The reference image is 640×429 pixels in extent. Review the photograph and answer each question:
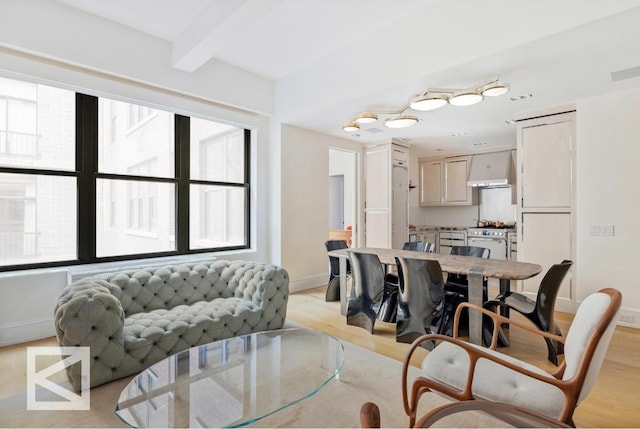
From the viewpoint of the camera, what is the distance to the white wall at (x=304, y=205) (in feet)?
16.5

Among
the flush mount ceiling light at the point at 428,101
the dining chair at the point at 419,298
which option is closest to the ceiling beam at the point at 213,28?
the flush mount ceiling light at the point at 428,101

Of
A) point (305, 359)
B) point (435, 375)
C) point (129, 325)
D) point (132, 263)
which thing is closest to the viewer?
point (435, 375)

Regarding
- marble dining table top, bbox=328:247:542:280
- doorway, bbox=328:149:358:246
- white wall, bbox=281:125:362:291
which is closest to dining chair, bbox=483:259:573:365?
marble dining table top, bbox=328:247:542:280

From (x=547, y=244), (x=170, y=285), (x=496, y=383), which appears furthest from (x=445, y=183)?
(x=496, y=383)

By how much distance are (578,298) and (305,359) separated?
370 centimetres

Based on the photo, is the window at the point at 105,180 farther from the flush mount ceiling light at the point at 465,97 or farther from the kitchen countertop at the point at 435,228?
the kitchen countertop at the point at 435,228

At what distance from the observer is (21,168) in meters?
3.12

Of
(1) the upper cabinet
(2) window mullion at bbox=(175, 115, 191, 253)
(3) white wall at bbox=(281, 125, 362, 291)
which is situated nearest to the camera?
(2) window mullion at bbox=(175, 115, 191, 253)

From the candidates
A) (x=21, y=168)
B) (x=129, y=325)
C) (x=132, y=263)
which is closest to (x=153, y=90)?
(x=21, y=168)

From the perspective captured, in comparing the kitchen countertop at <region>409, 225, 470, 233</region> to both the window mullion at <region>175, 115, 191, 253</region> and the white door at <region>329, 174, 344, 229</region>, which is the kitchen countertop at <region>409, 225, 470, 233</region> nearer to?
the white door at <region>329, 174, 344, 229</region>

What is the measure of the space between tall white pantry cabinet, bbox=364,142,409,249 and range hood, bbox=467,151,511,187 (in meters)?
1.52

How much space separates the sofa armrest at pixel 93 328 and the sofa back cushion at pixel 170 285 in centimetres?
51

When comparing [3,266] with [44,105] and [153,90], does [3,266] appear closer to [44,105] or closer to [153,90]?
[44,105]

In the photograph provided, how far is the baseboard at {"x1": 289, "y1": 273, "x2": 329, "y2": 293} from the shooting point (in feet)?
16.7
